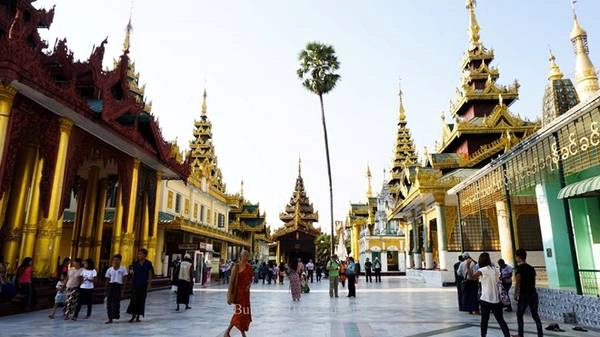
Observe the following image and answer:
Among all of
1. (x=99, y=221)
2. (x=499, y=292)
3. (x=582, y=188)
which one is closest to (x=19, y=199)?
(x=99, y=221)

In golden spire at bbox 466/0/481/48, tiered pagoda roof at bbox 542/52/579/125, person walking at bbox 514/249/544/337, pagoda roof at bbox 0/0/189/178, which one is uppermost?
golden spire at bbox 466/0/481/48

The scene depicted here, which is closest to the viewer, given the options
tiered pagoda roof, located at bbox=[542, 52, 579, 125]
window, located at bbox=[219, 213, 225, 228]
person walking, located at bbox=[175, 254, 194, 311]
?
person walking, located at bbox=[175, 254, 194, 311]

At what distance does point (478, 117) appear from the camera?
26.0m

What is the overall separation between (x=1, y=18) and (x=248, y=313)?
13.9 metres

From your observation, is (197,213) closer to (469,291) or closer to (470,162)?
(470,162)

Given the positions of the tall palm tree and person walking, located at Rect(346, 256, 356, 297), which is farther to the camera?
the tall palm tree

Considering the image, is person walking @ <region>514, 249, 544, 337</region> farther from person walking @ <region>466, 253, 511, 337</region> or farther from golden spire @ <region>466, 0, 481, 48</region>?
golden spire @ <region>466, 0, 481, 48</region>

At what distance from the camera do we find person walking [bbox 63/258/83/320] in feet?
30.9

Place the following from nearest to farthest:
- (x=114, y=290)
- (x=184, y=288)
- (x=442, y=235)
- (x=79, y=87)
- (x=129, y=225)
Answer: (x=114, y=290) < (x=184, y=288) < (x=79, y=87) < (x=129, y=225) < (x=442, y=235)

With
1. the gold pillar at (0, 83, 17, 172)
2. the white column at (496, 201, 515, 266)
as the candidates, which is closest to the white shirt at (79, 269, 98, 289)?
the gold pillar at (0, 83, 17, 172)

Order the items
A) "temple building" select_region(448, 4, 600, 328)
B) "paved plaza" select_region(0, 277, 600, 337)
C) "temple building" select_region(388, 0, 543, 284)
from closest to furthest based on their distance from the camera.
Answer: "paved plaza" select_region(0, 277, 600, 337) → "temple building" select_region(448, 4, 600, 328) → "temple building" select_region(388, 0, 543, 284)

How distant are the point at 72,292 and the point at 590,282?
1170 cm

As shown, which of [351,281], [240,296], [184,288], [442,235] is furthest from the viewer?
[442,235]

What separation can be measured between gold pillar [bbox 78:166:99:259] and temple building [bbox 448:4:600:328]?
1597 cm
